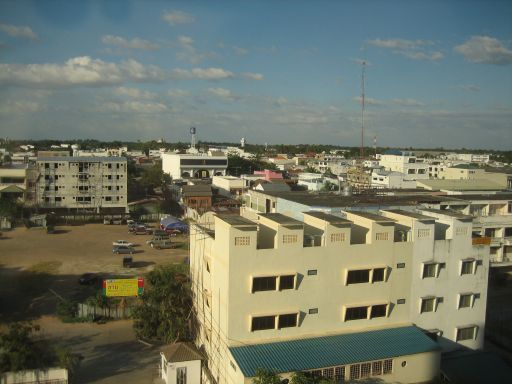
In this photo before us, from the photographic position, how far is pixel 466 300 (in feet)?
41.4

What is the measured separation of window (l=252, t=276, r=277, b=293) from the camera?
10.3 metres

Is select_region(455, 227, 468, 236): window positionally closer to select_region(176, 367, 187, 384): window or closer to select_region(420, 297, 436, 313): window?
select_region(420, 297, 436, 313): window

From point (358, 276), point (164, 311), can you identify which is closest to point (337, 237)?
point (358, 276)

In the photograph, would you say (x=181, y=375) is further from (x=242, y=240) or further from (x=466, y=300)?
(x=466, y=300)

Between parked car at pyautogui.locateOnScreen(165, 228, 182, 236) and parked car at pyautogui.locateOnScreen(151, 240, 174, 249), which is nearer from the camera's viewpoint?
parked car at pyautogui.locateOnScreen(151, 240, 174, 249)

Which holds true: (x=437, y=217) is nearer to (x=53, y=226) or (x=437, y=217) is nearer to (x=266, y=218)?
(x=266, y=218)

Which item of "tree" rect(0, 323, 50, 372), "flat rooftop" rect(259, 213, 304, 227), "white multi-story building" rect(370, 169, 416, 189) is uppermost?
"flat rooftop" rect(259, 213, 304, 227)

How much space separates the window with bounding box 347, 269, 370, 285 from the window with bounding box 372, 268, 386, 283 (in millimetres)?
168

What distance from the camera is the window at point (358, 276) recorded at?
11.1 metres

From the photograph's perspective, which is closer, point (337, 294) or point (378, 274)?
point (337, 294)

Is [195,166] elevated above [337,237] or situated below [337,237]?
below

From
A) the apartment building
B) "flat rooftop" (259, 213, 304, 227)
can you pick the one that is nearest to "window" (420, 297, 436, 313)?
"flat rooftop" (259, 213, 304, 227)

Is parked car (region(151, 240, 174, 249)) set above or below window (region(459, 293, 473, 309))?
below

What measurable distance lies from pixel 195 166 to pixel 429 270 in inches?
1879
